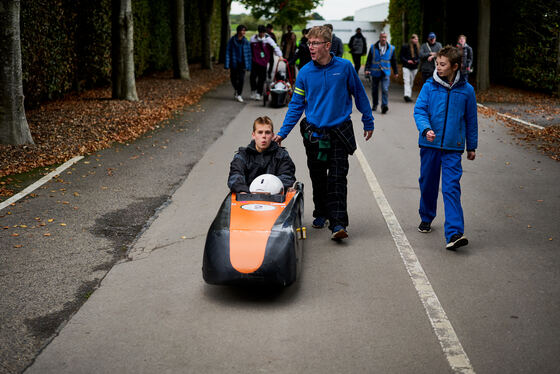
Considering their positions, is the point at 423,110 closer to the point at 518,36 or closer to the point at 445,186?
the point at 445,186

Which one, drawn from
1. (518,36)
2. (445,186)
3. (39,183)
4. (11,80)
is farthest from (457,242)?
(518,36)

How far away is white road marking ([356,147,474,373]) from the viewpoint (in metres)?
4.16

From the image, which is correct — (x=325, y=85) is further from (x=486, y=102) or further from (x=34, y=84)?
(x=486, y=102)

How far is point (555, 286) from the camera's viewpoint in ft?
18.1

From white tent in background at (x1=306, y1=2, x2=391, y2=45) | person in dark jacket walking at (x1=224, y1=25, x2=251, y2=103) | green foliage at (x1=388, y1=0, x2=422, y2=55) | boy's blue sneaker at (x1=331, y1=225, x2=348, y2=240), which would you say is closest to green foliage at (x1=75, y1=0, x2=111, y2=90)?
person in dark jacket walking at (x1=224, y1=25, x2=251, y2=103)

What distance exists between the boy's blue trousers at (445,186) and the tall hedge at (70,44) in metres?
10.9

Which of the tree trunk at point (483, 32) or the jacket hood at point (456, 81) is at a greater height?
the tree trunk at point (483, 32)

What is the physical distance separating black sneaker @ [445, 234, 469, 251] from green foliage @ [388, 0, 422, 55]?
33961mm

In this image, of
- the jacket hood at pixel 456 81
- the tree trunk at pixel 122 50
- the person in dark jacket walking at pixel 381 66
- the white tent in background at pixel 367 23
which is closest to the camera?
the jacket hood at pixel 456 81

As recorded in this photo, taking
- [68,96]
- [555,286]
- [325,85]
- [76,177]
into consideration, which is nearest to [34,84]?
[68,96]

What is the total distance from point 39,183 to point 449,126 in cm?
573

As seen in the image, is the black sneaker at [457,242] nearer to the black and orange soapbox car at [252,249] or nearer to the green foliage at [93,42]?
the black and orange soapbox car at [252,249]

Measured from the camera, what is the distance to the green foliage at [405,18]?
39938mm

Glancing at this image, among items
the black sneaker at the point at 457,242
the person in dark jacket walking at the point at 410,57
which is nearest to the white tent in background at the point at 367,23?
the person in dark jacket walking at the point at 410,57
